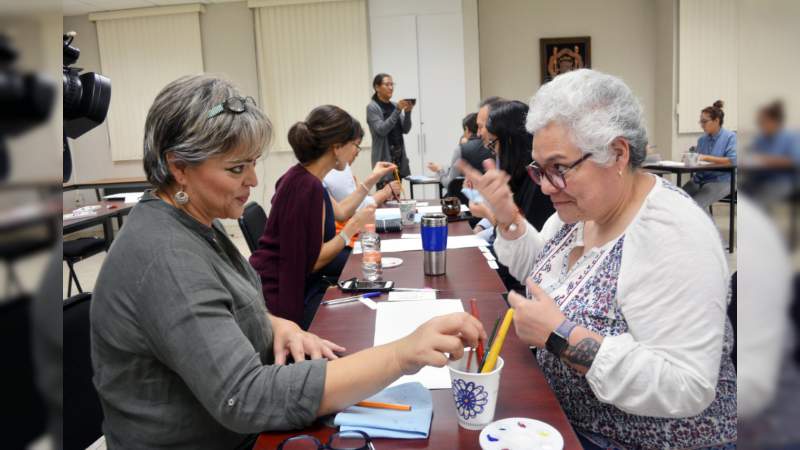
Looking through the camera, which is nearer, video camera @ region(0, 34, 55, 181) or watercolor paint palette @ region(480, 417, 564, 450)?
video camera @ region(0, 34, 55, 181)

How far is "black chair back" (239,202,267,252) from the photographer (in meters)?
2.62

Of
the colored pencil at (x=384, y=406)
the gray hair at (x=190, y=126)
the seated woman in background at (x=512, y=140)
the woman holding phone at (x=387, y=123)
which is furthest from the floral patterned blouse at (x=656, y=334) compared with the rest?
the woman holding phone at (x=387, y=123)

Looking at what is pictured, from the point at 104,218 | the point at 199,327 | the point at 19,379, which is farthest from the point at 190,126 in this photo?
the point at 104,218

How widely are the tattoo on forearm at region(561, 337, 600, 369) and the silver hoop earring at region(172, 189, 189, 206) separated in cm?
80

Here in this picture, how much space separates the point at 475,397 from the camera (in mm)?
937

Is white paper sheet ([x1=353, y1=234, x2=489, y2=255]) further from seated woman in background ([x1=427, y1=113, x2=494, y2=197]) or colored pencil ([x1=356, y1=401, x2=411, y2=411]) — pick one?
colored pencil ([x1=356, y1=401, x2=411, y2=411])

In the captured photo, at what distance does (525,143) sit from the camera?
2.69 metres

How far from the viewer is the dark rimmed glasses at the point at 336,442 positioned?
36.3 inches

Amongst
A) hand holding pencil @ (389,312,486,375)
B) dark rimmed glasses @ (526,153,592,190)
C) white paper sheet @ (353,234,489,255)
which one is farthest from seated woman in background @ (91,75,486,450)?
white paper sheet @ (353,234,489,255)

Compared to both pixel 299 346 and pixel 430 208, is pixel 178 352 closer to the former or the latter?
pixel 299 346

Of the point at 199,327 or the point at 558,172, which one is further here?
the point at 558,172

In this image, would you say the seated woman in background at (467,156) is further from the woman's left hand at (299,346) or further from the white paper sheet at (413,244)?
the woman's left hand at (299,346)

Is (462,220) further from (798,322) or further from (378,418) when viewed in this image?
(798,322)

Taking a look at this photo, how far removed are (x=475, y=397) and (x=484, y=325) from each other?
1.62 feet
